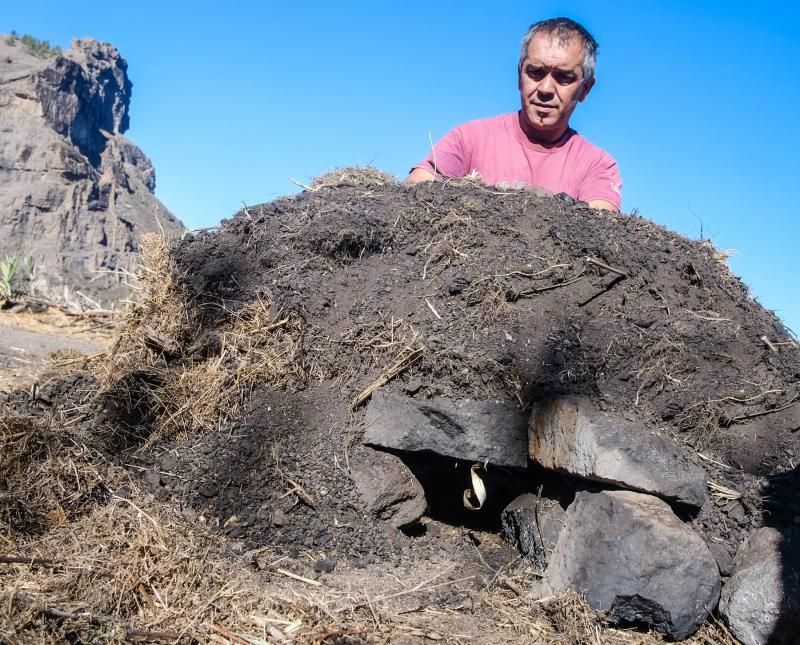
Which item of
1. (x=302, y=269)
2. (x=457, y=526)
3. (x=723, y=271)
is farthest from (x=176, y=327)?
(x=723, y=271)

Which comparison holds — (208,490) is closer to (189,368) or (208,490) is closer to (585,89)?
(189,368)

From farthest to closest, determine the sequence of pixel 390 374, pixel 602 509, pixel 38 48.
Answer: pixel 38 48, pixel 390 374, pixel 602 509

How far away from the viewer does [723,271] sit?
4.00 meters

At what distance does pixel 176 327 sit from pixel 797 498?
3142 millimetres

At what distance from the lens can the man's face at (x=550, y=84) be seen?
14.4 ft

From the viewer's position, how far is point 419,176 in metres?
4.43

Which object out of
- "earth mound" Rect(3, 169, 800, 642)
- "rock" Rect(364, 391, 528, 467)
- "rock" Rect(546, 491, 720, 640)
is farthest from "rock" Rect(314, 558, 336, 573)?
"rock" Rect(546, 491, 720, 640)

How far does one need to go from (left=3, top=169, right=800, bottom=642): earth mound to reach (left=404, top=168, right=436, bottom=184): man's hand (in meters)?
0.32

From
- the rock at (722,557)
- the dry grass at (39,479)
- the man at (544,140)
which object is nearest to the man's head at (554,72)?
the man at (544,140)

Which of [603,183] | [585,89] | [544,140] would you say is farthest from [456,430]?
[585,89]

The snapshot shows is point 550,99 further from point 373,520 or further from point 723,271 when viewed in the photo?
point 373,520

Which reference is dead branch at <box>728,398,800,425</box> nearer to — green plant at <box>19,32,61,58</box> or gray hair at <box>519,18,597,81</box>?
gray hair at <box>519,18,597,81</box>

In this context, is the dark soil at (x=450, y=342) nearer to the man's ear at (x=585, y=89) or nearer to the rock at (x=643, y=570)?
the rock at (x=643, y=570)

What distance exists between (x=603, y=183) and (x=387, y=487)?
258 cm
